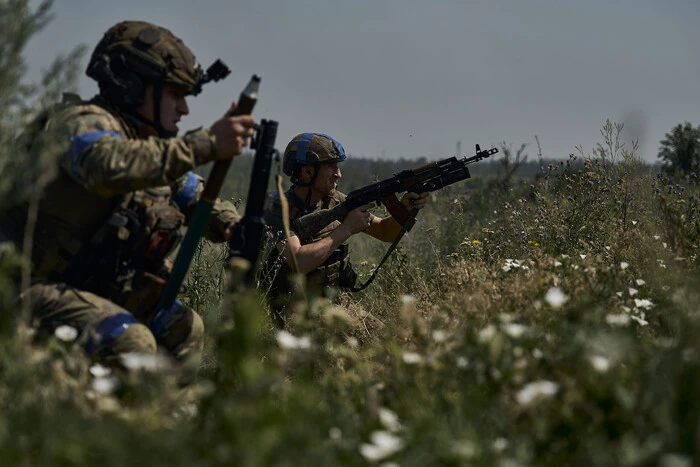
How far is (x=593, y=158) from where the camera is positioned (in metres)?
6.44

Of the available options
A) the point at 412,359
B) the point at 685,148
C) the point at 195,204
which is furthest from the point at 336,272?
the point at 685,148

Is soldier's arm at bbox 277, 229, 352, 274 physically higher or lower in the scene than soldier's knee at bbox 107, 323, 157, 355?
higher

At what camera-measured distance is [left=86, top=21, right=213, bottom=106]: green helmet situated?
3.75 m

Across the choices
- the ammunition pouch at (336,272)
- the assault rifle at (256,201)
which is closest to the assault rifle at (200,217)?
the assault rifle at (256,201)

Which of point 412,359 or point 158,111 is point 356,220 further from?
point 412,359

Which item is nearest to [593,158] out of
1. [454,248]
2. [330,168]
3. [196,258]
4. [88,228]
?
[454,248]

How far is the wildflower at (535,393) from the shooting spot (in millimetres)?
2320

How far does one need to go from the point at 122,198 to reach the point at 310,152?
2.19 meters

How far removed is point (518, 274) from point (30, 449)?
286 centimetres

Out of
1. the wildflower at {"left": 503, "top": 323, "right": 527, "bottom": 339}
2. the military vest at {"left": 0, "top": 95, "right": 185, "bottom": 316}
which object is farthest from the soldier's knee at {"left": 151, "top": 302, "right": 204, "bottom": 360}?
the wildflower at {"left": 503, "top": 323, "right": 527, "bottom": 339}

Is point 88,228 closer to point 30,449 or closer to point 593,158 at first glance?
point 30,449

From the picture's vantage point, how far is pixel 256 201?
390 centimetres

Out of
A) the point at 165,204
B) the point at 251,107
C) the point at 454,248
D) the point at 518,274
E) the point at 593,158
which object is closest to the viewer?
the point at 251,107

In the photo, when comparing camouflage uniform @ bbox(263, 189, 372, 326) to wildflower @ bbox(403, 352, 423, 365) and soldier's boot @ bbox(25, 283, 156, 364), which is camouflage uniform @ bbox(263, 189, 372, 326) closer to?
soldier's boot @ bbox(25, 283, 156, 364)
